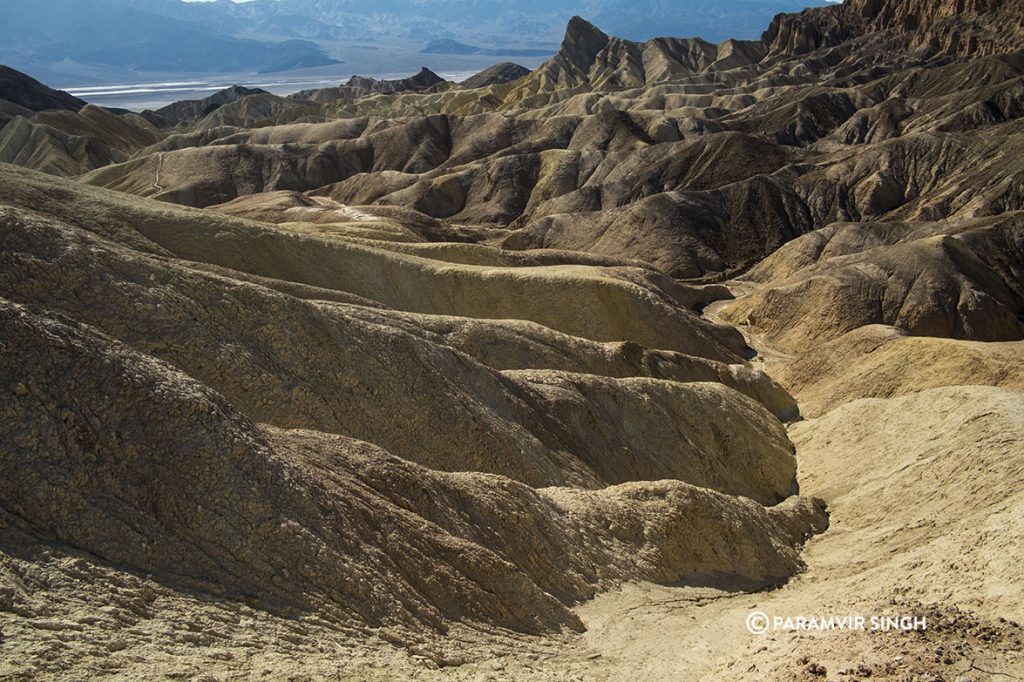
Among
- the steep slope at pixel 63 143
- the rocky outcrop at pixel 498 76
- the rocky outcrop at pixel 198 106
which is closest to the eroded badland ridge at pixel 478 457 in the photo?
the steep slope at pixel 63 143

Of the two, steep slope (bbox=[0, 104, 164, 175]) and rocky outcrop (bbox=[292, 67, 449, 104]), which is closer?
steep slope (bbox=[0, 104, 164, 175])

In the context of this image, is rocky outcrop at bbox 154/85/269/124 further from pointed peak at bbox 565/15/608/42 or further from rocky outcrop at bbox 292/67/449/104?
pointed peak at bbox 565/15/608/42

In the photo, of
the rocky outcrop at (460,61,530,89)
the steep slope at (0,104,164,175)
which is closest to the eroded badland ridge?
the steep slope at (0,104,164,175)


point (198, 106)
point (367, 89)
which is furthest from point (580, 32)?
point (198, 106)

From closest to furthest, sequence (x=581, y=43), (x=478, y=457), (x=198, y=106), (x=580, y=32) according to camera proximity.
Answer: (x=478, y=457), (x=581, y=43), (x=580, y=32), (x=198, y=106)

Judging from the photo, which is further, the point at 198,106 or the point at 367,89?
the point at 367,89

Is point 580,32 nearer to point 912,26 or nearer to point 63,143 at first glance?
point 912,26

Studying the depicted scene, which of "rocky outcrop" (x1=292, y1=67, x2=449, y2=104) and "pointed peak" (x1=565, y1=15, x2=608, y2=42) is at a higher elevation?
"pointed peak" (x1=565, y1=15, x2=608, y2=42)

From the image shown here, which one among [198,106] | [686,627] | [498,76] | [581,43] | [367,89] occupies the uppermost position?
[498,76]

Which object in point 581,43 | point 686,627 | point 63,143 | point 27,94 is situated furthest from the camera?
point 581,43

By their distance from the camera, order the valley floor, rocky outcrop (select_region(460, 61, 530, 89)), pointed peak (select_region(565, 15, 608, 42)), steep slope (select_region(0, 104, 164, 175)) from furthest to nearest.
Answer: rocky outcrop (select_region(460, 61, 530, 89))
pointed peak (select_region(565, 15, 608, 42))
steep slope (select_region(0, 104, 164, 175))
the valley floor

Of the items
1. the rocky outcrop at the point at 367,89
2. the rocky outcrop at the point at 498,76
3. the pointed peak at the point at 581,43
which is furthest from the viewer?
the rocky outcrop at the point at 498,76

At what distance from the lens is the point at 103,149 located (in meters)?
93.6

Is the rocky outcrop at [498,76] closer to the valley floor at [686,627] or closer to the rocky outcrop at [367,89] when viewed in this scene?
the rocky outcrop at [367,89]
